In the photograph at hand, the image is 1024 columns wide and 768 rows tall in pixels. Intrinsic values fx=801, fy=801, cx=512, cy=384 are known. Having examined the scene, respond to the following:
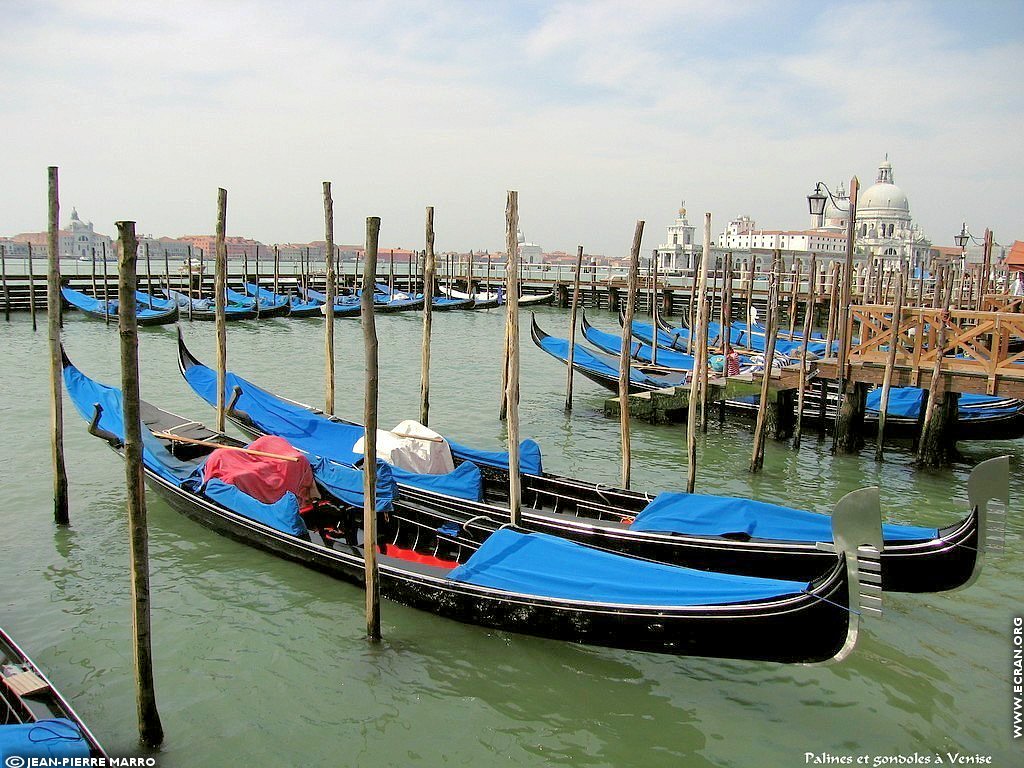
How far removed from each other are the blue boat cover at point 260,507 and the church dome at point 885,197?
64876 millimetres

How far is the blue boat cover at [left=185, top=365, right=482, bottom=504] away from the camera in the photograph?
5.37 metres

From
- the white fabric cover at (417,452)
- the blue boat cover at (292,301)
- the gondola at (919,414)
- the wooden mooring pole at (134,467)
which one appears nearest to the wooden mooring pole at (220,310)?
the white fabric cover at (417,452)

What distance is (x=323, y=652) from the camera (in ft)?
13.1

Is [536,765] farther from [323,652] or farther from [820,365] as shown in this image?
[820,365]

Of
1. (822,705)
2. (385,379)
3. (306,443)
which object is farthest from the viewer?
(385,379)

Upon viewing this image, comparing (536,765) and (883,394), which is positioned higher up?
(883,394)

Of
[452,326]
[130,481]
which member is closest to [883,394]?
[130,481]

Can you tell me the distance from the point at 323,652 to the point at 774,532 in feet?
8.22

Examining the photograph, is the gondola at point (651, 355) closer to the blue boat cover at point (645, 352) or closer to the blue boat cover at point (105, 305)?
the blue boat cover at point (645, 352)

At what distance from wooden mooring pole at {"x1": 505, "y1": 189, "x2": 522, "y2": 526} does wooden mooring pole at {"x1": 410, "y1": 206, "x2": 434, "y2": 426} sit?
204 centimetres

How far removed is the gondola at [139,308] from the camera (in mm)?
17703

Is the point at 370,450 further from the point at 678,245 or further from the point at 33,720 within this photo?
the point at 678,245

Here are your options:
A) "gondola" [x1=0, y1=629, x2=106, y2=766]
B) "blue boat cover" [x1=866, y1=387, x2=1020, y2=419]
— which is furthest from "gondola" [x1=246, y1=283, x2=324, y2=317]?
"gondola" [x1=0, y1=629, x2=106, y2=766]

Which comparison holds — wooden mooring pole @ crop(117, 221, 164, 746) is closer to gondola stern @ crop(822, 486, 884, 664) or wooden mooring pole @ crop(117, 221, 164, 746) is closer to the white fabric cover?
gondola stern @ crop(822, 486, 884, 664)
